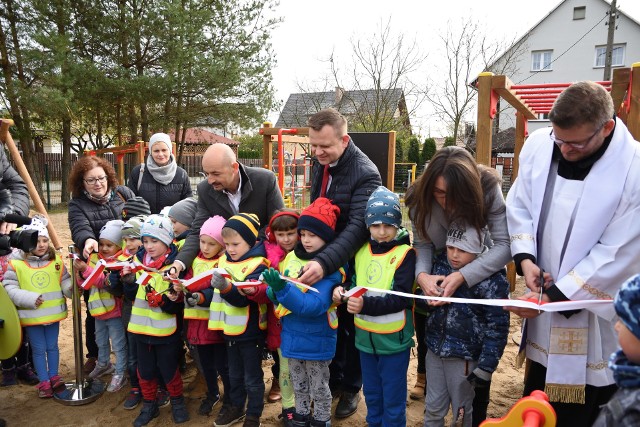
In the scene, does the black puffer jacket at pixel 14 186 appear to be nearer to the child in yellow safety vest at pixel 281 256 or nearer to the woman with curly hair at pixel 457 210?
the child in yellow safety vest at pixel 281 256

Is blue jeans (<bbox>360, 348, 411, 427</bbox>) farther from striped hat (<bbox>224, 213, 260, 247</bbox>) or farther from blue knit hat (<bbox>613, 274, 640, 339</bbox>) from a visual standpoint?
blue knit hat (<bbox>613, 274, 640, 339</bbox>)

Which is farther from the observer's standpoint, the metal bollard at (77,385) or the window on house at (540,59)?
the window on house at (540,59)

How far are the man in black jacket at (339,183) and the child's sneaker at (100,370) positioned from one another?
2279 mm

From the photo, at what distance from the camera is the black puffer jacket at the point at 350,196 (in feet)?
9.72

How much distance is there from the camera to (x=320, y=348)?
118 inches

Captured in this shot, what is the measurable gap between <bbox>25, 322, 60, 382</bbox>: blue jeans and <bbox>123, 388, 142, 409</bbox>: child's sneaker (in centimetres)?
77

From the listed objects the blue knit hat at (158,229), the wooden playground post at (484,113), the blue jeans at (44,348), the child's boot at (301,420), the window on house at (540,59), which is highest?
the window on house at (540,59)

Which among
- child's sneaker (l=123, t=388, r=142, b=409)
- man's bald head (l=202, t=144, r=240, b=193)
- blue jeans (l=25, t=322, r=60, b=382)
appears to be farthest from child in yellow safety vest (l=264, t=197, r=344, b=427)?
blue jeans (l=25, t=322, r=60, b=382)

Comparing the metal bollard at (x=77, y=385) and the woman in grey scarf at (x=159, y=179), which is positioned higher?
the woman in grey scarf at (x=159, y=179)

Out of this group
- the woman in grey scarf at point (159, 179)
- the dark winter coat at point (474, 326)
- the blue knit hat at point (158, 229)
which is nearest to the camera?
the dark winter coat at point (474, 326)

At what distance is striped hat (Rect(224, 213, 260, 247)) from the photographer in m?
3.22

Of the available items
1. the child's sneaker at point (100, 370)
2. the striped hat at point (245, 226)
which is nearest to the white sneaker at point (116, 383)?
the child's sneaker at point (100, 370)

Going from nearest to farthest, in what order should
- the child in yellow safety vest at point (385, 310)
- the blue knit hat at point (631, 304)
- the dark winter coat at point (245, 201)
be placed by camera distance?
the blue knit hat at point (631, 304) → the child in yellow safety vest at point (385, 310) → the dark winter coat at point (245, 201)

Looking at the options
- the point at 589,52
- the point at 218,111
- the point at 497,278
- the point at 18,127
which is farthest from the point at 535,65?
the point at 497,278
